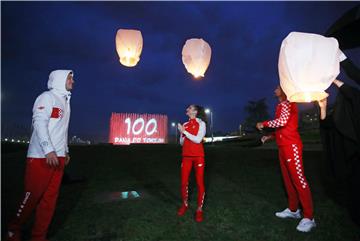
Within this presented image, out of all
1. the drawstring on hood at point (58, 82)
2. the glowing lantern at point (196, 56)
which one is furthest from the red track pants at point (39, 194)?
the glowing lantern at point (196, 56)

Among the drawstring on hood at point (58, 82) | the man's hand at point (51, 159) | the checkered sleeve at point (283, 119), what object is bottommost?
the man's hand at point (51, 159)

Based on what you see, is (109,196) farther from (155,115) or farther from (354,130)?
(155,115)

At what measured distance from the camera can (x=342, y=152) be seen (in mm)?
3988

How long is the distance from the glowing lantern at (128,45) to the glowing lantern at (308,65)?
8682 millimetres

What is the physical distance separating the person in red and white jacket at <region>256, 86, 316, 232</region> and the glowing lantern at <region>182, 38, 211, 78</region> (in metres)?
5.69

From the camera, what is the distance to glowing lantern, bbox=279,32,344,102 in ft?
9.53

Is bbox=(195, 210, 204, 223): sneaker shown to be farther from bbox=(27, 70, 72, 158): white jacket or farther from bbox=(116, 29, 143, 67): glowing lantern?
bbox=(116, 29, 143, 67): glowing lantern

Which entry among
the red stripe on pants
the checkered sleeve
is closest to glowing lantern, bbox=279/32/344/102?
the checkered sleeve

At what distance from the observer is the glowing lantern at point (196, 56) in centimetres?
1024

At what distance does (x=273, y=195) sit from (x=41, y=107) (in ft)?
18.2

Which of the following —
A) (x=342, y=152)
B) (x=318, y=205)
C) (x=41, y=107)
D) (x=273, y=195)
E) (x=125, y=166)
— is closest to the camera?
(x=41, y=107)

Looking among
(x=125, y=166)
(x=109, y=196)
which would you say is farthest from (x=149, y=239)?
(x=125, y=166)

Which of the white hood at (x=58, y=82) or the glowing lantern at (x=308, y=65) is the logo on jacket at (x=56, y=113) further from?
the glowing lantern at (x=308, y=65)

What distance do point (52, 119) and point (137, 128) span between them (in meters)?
28.7
